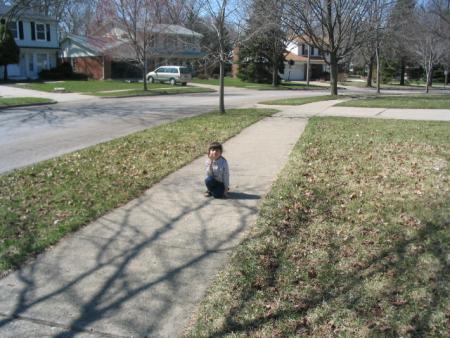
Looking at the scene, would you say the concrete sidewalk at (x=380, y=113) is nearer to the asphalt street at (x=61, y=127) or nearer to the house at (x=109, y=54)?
the asphalt street at (x=61, y=127)

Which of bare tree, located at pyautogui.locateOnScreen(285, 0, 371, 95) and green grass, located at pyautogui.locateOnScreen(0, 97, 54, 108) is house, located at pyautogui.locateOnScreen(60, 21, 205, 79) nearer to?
bare tree, located at pyautogui.locateOnScreen(285, 0, 371, 95)

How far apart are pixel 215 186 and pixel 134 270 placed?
2322mm

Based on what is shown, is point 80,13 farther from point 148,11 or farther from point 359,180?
point 359,180

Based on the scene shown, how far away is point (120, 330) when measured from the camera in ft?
11.3

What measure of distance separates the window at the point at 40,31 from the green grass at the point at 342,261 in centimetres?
4423

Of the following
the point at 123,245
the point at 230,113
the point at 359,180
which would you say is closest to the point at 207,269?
the point at 123,245

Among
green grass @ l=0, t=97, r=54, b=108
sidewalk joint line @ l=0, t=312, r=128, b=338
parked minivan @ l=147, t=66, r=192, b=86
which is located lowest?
sidewalk joint line @ l=0, t=312, r=128, b=338

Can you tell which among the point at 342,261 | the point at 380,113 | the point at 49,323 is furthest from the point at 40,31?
the point at 49,323

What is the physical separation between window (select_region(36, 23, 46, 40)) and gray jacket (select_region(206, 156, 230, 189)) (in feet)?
148

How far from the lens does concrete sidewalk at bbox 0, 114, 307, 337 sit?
140 inches

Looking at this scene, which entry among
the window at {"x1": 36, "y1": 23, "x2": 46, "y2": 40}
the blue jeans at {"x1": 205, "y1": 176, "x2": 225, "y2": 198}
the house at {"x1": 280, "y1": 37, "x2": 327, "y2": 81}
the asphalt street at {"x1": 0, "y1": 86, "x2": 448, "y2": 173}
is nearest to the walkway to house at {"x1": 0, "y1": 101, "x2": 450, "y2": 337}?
the blue jeans at {"x1": 205, "y1": 176, "x2": 225, "y2": 198}

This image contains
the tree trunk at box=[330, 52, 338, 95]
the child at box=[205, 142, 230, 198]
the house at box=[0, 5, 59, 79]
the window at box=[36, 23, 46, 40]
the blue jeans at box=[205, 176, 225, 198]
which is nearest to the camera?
the child at box=[205, 142, 230, 198]

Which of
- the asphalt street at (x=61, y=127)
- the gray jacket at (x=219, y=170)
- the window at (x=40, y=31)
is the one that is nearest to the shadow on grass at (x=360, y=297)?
the gray jacket at (x=219, y=170)

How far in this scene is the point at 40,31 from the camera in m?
46.5
